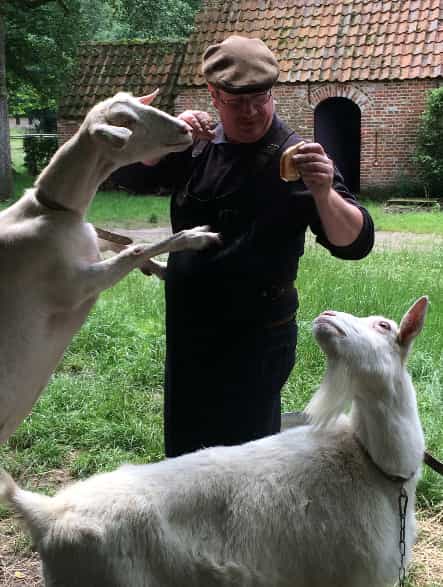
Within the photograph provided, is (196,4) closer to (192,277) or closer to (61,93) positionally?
(61,93)

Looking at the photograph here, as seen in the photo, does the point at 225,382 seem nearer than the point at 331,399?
No

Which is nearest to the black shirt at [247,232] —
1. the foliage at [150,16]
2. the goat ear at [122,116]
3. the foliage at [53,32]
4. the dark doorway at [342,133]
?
the goat ear at [122,116]

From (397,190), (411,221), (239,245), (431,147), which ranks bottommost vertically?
(411,221)

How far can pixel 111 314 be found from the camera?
6.40m

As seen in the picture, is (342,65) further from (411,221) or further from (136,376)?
(136,376)

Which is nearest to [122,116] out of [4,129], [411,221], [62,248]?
→ [62,248]

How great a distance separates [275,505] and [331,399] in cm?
38

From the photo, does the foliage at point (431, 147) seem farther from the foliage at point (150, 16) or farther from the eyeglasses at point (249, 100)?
the eyeglasses at point (249, 100)

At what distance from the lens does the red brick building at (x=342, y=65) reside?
1574 cm

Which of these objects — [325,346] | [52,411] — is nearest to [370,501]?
[325,346]

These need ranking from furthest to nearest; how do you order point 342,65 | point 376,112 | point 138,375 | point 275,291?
1. point 376,112
2. point 342,65
3. point 138,375
4. point 275,291

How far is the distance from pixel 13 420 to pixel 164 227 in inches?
411

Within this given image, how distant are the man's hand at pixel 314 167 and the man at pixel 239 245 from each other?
2 cm

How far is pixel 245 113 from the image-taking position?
2586 millimetres
